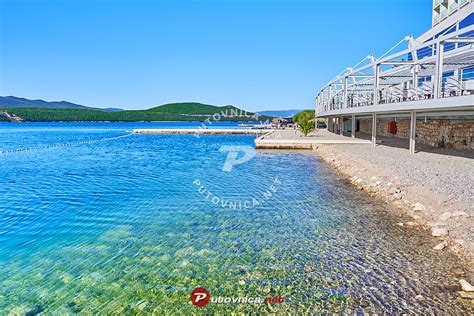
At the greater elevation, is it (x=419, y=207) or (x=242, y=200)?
(x=419, y=207)

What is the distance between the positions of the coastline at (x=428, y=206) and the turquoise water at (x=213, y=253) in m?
0.24

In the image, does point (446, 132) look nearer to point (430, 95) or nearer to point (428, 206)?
point (430, 95)

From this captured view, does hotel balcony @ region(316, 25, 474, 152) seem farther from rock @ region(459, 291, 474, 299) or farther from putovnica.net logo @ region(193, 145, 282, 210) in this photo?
rock @ region(459, 291, 474, 299)

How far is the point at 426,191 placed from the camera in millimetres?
7934

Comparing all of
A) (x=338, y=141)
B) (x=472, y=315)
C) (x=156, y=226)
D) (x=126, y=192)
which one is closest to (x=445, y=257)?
(x=472, y=315)

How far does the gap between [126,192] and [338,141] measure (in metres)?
15.4

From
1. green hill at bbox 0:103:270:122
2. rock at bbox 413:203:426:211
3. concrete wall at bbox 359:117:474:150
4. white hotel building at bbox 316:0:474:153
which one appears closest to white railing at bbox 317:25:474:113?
white hotel building at bbox 316:0:474:153

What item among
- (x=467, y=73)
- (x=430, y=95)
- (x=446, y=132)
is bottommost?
(x=446, y=132)

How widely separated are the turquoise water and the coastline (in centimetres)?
24

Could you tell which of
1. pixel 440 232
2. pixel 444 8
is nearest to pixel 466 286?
pixel 440 232

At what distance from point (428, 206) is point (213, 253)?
15.1ft

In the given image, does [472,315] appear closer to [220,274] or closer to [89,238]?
[220,274]

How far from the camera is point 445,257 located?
5.07m

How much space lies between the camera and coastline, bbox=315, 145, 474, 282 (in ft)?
17.6
